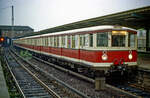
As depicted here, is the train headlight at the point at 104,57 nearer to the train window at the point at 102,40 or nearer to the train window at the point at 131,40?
the train window at the point at 102,40

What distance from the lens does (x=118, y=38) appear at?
410 inches

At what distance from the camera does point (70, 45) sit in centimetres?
1388

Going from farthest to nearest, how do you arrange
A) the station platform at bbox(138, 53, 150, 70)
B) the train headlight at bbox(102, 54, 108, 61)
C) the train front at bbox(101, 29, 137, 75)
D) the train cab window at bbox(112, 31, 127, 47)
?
the station platform at bbox(138, 53, 150, 70)
the train cab window at bbox(112, 31, 127, 47)
the train front at bbox(101, 29, 137, 75)
the train headlight at bbox(102, 54, 108, 61)

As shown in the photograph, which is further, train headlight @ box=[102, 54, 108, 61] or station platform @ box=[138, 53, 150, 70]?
station platform @ box=[138, 53, 150, 70]

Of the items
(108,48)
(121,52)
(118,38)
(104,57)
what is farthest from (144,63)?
(104,57)

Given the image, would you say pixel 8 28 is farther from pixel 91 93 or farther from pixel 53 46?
pixel 91 93

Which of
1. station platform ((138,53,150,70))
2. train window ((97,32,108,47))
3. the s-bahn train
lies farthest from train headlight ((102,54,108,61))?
station platform ((138,53,150,70))

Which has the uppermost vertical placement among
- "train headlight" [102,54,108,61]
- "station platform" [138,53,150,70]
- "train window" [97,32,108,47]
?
"train window" [97,32,108,47]

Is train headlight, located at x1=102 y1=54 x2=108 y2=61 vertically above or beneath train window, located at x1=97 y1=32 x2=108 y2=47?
beneath

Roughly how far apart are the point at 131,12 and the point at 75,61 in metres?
4.84

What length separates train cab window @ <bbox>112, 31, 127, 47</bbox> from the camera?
10.3m

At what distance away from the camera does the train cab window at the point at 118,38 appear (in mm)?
10266

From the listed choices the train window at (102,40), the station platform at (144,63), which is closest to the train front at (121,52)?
the train window at (102,40)

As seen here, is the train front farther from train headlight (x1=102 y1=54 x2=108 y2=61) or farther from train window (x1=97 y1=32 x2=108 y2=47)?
train window (x1=97 y1=32 x2=108 y2=47)
